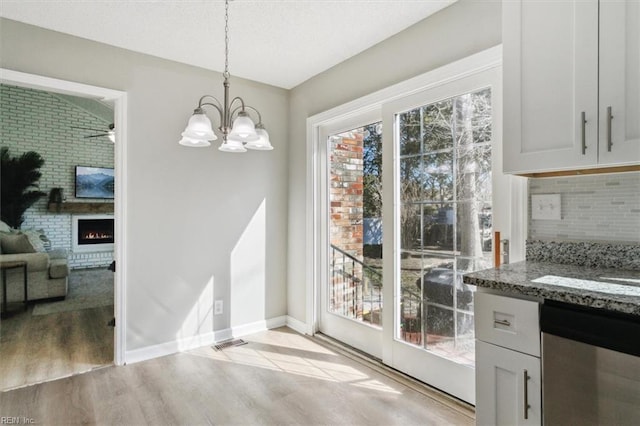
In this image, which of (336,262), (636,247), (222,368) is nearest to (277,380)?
(222,368)

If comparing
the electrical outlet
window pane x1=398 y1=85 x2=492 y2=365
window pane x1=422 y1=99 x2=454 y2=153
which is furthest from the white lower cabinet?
A: the electrical outlet

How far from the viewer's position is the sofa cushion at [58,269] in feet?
14.5

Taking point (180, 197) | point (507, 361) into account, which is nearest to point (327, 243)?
point (180, 197)

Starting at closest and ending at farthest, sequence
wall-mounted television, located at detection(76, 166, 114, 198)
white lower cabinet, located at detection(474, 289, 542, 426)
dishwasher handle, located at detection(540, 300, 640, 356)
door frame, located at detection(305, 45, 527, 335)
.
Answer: dishwasher handle, located at detection(540, 300, 640, 356)
white lower cabinet, located at detection(474, 289, 542, 426)
door frame, located at detection(305, 45, 527, 335)
wall-mounted television, located at detection(76, 166, 114, 198)

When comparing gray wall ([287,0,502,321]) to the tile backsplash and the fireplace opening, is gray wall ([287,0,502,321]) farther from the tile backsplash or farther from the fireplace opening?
the fireplace opening

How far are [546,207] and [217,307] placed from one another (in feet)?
8.91

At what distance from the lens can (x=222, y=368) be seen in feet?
8.69

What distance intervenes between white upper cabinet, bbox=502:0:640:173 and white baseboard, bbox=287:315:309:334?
2458 millimetres

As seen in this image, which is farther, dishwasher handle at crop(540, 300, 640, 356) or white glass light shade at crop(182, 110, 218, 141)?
white glass light shade at crop(182, 110, 218, 141)

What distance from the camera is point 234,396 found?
2.26 m

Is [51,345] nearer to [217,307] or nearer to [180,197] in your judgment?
[217,307]

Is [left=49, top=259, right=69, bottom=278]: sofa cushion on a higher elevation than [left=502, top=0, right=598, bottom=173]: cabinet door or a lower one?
lower

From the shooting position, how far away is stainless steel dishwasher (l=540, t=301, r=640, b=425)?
3.41ft

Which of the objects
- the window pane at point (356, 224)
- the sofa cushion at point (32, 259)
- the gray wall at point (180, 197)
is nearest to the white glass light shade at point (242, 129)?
the window pane at point (356, 224)
